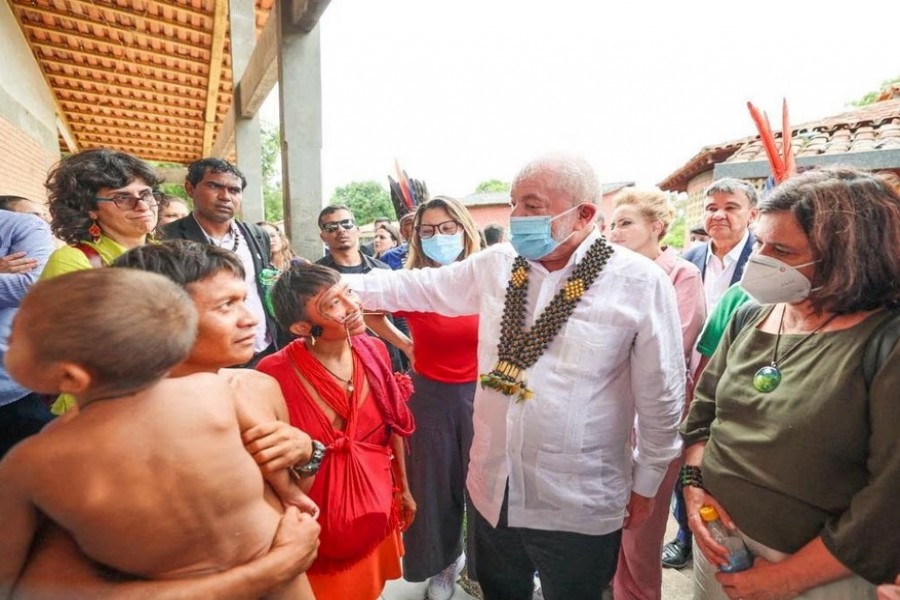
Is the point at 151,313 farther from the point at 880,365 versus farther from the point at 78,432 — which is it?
the point at 880,365

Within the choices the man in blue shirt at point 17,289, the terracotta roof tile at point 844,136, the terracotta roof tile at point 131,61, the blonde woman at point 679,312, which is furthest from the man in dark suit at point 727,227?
the terracotta roof tile at point 131,61

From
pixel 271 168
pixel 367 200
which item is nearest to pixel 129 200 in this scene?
pixel 271 168

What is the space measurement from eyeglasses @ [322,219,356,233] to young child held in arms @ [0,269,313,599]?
2708 millimetres

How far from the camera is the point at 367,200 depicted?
4197cm

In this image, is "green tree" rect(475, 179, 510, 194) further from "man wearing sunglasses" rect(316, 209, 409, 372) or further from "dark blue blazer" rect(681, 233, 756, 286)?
"man wearing sunglasses" rect(316, 209, 409, 372)

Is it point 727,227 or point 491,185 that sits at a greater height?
point 727,227

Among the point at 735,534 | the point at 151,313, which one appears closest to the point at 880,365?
the point at 735,534

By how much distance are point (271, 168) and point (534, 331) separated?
30630mm

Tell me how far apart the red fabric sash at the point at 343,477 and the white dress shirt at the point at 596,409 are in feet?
Result: 1.55

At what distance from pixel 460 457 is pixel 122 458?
1918 mm

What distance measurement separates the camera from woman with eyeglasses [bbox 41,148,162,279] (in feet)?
7.16

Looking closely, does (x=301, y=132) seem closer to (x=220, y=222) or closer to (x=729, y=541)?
(x=220, y=222)

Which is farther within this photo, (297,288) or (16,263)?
(16,263)

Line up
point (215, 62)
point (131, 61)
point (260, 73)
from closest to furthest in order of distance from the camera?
point (260, 73) → point (215, 62) → point (131, 61)
